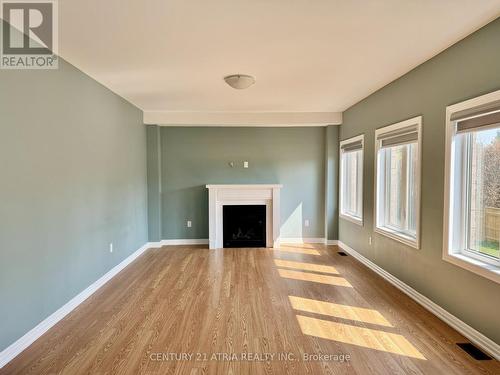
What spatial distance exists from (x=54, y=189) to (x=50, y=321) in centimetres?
119

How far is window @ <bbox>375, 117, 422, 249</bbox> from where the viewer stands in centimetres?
325

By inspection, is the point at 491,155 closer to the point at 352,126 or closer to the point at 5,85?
the point at 352,126

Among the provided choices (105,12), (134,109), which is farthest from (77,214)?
(134,109)

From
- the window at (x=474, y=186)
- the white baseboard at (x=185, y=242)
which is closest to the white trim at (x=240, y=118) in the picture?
the white baseboard at (x=185, y=242)

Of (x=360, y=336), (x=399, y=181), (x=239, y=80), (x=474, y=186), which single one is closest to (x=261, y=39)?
(x=239, y=80)

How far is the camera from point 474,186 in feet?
8.42

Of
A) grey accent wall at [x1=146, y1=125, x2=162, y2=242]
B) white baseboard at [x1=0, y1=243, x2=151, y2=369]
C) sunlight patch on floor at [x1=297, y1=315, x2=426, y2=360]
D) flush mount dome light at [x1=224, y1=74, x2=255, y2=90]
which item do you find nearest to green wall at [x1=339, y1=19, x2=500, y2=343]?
sunlight patch on floor at [x1=297, y1=315, x2=426, y2=360]

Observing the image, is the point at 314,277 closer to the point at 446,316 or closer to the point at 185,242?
the point at 446,316

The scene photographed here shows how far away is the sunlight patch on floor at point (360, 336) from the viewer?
231 centimetres

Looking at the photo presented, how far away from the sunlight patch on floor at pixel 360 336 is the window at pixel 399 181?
1.13 meters

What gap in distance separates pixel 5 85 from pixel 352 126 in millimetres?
4527

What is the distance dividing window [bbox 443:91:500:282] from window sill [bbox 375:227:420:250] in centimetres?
48

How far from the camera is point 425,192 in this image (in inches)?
119

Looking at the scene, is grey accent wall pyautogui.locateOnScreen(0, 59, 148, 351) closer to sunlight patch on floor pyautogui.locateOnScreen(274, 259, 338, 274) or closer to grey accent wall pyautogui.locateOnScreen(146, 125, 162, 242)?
grey accent wall pyautogui.locateOnScreen(146, 125, 162, 242)
